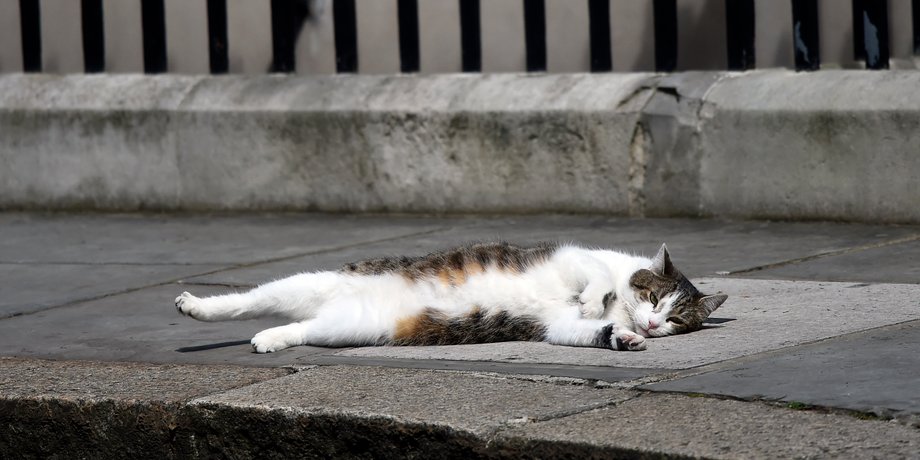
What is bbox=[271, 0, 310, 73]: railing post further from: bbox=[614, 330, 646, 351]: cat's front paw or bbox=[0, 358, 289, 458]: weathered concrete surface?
bbox=[614, 330, 646, 351]: cat's front paw

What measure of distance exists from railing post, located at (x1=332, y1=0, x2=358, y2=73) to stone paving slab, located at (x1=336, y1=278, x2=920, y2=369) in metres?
3.54

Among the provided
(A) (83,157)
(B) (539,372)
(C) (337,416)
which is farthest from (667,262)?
(A) (83,157)

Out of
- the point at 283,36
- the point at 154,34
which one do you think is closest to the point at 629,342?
the point at 283,36

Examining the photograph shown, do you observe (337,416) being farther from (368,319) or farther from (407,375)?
(368,319)

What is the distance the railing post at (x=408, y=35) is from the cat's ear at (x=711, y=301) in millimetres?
3581

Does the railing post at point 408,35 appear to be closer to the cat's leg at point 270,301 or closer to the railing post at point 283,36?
the railing post at point 283,36

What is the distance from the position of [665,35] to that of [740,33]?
39 centimetres

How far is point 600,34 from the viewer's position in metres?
7.14

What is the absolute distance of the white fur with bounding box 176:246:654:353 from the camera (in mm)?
4305

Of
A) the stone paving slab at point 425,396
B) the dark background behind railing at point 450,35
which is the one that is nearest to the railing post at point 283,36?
the dark background behind railing at point 450,35

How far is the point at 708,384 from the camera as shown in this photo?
133 inches

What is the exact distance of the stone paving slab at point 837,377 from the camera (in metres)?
3.15

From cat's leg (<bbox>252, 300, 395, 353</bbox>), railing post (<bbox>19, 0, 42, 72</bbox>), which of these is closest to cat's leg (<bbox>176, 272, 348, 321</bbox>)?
cat's leg (<bbox>252, 300, 395, 353</bbox>)

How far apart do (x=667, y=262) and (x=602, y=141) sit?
2467 mm
